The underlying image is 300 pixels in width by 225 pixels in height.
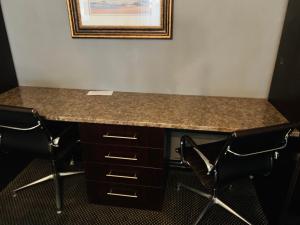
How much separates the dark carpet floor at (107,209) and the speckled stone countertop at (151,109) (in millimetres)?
738

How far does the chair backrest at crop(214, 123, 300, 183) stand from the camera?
1.14 metres

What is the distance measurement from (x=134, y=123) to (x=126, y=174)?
1.38 feet

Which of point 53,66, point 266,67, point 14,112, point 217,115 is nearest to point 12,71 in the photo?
point 53,66

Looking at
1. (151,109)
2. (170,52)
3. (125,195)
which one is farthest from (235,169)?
(170,52)

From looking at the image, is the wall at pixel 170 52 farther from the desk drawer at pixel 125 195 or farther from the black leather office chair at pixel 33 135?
the desk drawer at pixel 125 195

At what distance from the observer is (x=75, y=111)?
1577mm

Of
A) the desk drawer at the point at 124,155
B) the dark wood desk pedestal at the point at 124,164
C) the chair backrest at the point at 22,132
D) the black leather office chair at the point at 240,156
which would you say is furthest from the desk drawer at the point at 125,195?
the chair backrest at the point at 22,132

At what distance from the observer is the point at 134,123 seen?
4.69ft

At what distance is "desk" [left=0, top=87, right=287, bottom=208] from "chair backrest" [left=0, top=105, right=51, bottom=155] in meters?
0.12

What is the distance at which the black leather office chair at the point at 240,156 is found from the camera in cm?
115

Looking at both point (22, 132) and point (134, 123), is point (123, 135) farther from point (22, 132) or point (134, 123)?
point (22, 132)

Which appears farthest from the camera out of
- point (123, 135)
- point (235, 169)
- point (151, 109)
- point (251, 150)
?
point (151, 109)

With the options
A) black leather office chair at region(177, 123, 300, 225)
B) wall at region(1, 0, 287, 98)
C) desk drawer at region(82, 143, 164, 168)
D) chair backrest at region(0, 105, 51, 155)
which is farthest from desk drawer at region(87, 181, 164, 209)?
wall at region(1, 0, 287, 98)

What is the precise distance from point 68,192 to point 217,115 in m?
1.36
